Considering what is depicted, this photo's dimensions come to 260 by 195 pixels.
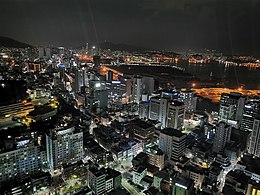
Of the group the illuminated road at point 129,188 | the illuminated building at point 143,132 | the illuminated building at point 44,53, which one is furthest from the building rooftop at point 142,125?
the illuminated building at point 44,53

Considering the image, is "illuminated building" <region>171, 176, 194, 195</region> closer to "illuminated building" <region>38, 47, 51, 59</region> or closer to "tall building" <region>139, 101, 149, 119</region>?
"tall building" <region>139, 101, 149, 119</region>

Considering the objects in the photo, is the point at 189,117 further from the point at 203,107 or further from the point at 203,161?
the point at 203,161

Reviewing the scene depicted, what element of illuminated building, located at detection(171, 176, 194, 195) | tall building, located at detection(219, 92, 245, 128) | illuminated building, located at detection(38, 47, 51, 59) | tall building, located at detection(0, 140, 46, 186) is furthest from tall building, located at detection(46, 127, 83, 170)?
illuminated building, located at detection(38, 47, 51, 59)

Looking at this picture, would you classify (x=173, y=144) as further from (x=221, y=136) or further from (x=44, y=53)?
(x=44, y=53)

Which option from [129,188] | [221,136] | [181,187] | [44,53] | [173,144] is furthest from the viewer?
[44,53]

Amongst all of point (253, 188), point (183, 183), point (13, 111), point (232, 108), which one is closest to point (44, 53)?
point (13, 111)

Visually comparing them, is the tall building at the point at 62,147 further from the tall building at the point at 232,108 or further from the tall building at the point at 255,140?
the tall building at the point at 232,108
